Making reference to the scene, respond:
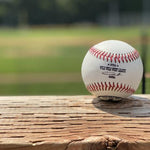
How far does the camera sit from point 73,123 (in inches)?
70.4

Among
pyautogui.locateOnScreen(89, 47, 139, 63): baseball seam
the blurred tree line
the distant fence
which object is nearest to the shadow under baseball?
pyautogui.locateOnScreen(89, 47, 139, 63): baseball seam

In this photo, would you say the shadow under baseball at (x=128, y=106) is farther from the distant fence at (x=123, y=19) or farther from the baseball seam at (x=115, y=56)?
the distant fence at (x=123, y=19)

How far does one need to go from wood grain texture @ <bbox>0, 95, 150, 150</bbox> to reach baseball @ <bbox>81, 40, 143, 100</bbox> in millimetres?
86

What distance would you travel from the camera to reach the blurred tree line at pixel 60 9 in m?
54.4

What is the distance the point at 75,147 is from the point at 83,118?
0.30 meters

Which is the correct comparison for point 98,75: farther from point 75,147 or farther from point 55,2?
point 55,2

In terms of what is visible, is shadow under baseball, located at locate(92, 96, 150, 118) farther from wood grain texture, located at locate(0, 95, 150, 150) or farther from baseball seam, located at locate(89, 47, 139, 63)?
baseball seam, located at locate(89, 47, 139, 63)

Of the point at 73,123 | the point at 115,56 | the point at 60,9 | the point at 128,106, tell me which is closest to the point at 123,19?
the point at 60,9

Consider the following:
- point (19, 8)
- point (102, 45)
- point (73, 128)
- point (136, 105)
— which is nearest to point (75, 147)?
point (73, 128)

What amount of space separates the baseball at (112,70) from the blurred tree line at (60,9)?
174 ft

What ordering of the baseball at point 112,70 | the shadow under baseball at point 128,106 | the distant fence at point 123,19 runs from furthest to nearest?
1. the distant fence at point 123,19
2. the baseball at point 112,70
3. the shadow under baseball at point 128,106

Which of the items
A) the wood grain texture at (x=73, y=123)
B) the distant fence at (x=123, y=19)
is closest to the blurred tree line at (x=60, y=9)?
the distant fence at (x=123, y=19)

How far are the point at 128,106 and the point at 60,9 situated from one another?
54624mm

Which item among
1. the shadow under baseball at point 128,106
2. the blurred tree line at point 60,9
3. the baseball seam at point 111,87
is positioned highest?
the baseball seam at point 111,87
